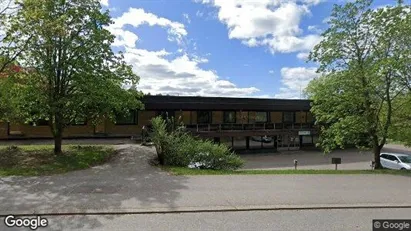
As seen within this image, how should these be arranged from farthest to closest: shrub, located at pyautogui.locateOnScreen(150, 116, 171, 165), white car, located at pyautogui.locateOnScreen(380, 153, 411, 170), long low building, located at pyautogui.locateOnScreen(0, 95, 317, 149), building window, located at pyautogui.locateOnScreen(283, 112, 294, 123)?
building window, located at pyautogui.locateOnScreen(283, 112, 294, 123) < long low building, located at pyautogui.locateOnScreen(0, 95, 317, 149) < white car, located at pyautogui.locateOnScreen(380, 153, 411, 170) < shrub, located at pyautogui.locateOnScreen(150, 116, 171, 165)

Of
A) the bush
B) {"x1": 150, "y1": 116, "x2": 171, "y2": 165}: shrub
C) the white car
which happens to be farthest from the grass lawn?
the white car

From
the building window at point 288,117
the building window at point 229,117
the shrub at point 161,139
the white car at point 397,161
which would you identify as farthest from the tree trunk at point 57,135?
the building window at point 288,117

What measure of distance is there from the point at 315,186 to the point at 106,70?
422 inches

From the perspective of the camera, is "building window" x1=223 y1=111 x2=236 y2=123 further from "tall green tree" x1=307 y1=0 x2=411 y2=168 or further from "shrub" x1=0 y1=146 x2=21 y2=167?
"shrub" x1=0 y1=146 x2=21 y2=167

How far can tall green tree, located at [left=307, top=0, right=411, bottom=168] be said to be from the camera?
14.3 metres

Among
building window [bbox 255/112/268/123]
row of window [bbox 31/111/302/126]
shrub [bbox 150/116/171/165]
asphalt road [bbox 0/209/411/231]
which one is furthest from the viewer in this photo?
building window [bbox 255/112/268/123]

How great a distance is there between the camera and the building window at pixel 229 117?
3296 centimetres

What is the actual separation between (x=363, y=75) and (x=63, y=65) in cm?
1439

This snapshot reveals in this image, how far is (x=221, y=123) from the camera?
29047 mm

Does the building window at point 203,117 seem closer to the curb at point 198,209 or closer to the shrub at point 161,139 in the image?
the shrub at point 161,139

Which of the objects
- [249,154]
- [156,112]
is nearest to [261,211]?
[156,112]

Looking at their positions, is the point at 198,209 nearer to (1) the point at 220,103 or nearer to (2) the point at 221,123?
(2) the point at 221,123

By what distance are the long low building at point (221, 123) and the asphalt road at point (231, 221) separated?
54.6ft

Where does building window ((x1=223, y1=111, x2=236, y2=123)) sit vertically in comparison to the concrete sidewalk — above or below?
above
